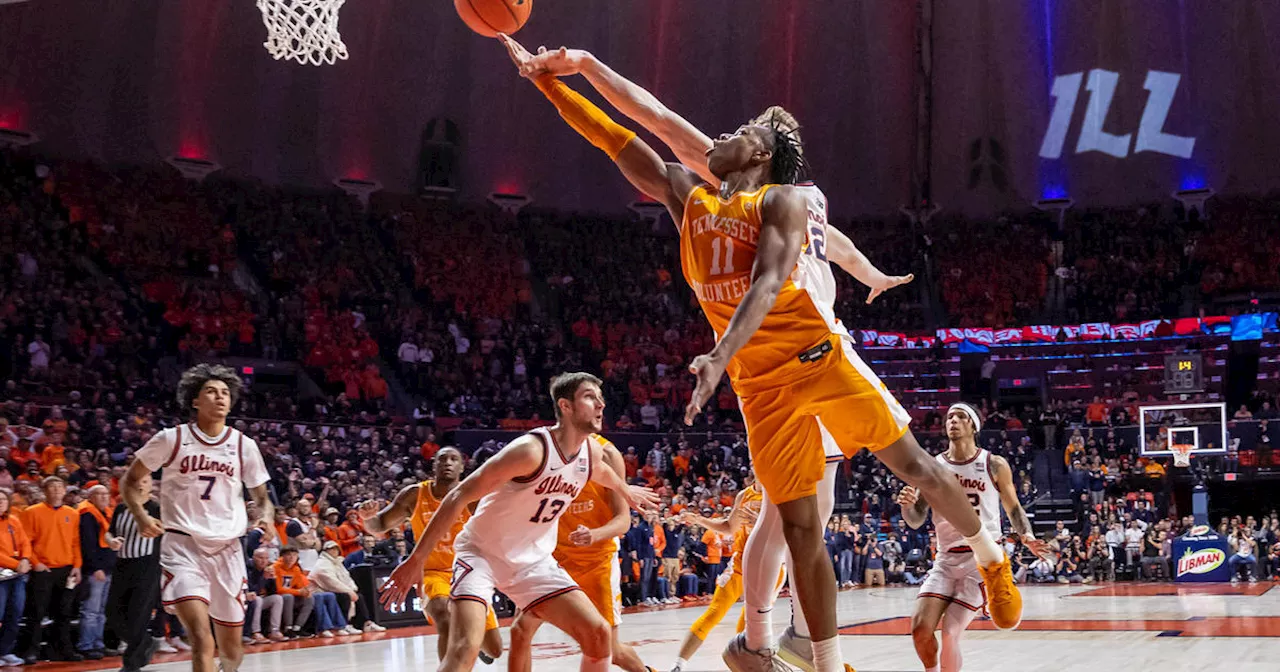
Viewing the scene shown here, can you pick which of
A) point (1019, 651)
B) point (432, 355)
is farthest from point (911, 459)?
point (432, 355)

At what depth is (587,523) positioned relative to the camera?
661 centimetres

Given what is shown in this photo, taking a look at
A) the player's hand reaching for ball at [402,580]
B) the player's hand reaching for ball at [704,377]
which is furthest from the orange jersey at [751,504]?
the player's hand reaching for ball at [704,377]

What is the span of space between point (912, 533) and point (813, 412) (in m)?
20.3

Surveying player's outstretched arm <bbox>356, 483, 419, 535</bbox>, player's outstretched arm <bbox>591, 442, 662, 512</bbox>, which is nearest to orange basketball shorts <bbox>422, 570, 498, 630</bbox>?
player's outstretched arm <bbox>356, 483, 419, 535</bbox>

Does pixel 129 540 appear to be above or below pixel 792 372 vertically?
below

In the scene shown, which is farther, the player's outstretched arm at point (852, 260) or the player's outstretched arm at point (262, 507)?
the player's outstretched arm at point (262, 507)

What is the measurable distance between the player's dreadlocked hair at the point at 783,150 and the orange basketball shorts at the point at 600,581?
285 cm

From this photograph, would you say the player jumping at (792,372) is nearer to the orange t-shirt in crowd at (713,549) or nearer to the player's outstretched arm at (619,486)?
the player's outstretched arm at (619,486)

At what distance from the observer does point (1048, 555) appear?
5.78 m

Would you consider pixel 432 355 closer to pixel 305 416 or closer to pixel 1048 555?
pixel 305 416

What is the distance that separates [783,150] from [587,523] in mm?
2870

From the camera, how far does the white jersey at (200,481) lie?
6.34 m

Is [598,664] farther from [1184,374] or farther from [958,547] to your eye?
[1184,374]

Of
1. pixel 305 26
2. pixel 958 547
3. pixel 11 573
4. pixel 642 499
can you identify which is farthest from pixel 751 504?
pixel 11 573
